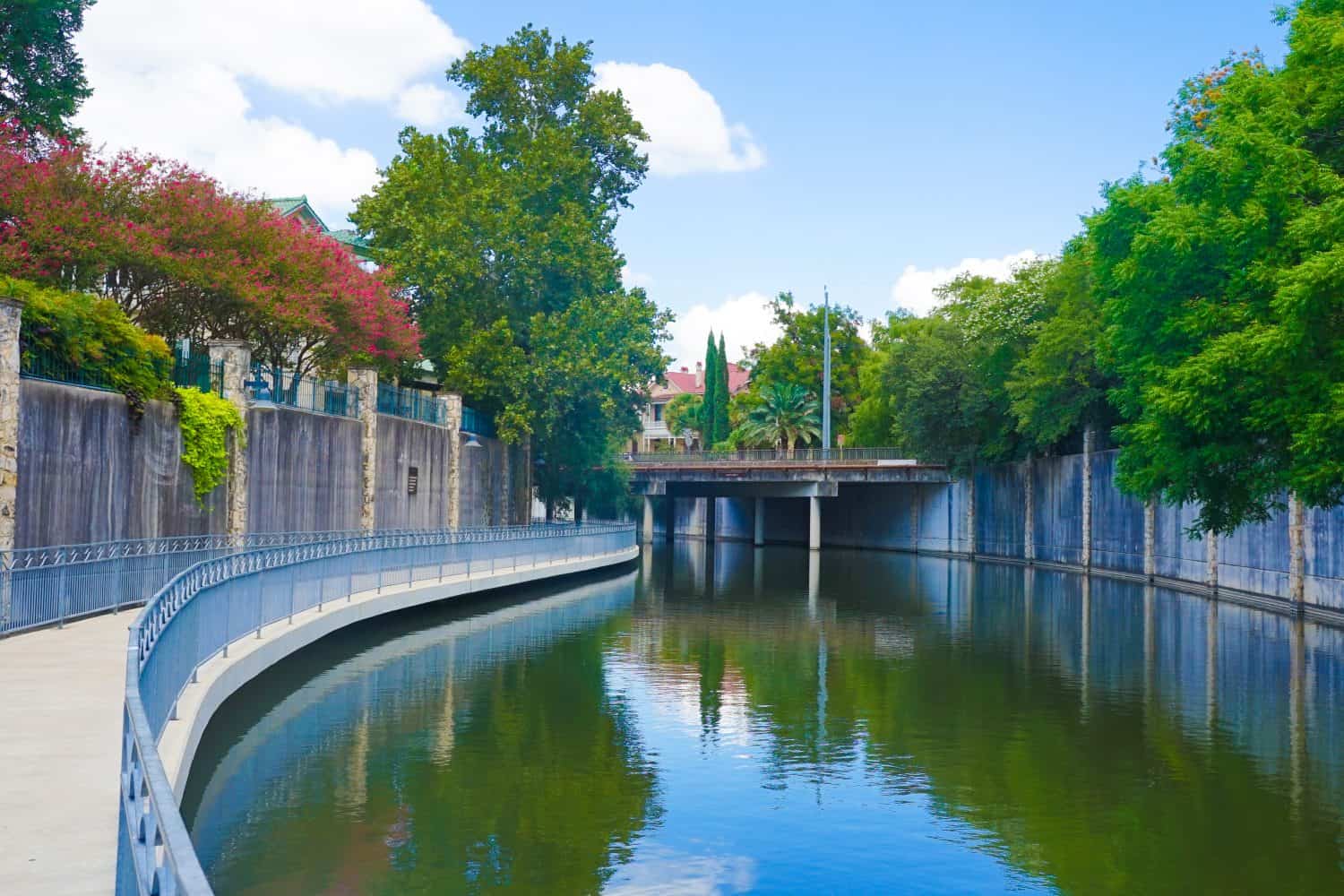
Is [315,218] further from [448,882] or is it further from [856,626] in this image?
[448,882]

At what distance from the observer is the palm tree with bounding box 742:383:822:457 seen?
303ft

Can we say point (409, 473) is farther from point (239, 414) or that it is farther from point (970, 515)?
point (970, 515)

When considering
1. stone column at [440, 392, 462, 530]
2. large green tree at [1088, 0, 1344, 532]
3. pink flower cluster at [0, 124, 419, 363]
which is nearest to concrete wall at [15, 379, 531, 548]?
stone column at [440, 392, 462, 530]

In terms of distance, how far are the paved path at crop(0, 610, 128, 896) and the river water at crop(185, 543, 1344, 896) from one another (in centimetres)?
127

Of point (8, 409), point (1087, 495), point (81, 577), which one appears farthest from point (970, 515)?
point (8, 409)

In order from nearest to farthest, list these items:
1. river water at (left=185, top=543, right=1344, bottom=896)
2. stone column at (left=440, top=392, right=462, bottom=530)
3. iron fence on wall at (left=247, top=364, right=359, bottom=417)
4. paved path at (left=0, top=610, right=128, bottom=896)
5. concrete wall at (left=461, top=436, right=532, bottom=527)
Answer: paved path at (left=0, top=610, right=128, bottom=896), river water at (left=185, top=543, right=1344, bottom=896), iron fence on wall at (left=247, top=364, right=359, bottom=417), stone column at (left=440, top=392, right=462, bottom=530), concrete wall at (left=461, top=436, right=532, bottom=527)

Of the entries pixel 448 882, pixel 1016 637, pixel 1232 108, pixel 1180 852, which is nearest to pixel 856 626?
pixel 1016 637

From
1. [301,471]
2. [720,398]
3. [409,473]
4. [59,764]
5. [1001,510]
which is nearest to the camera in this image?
[59,764]

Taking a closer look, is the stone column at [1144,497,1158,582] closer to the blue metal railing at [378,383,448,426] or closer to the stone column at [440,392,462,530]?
the stone column at [440,392,462,530]

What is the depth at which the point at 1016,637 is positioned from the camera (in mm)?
29016

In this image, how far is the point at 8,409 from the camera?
2023cm

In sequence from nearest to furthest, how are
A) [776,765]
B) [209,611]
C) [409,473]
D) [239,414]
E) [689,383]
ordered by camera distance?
[776,765]
[209,611]
[239,414]
[409,473]
[689,383]

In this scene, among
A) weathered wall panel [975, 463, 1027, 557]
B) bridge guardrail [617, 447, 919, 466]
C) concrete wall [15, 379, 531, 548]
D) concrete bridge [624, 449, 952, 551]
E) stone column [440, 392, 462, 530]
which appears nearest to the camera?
concrete wall [15, 379, 531, 548]

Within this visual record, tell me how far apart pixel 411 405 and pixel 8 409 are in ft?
80.8
